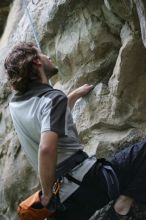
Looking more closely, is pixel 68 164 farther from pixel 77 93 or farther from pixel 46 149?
pixel 77 93

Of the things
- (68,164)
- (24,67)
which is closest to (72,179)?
(68,164)

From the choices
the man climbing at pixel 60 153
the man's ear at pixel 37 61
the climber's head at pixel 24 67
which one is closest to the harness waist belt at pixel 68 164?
the man climbing at pixel 60 153

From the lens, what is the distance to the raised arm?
5012 mm

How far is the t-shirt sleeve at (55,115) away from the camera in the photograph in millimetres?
3818

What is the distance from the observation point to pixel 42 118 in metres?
3.90

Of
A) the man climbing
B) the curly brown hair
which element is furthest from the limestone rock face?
the curly brown hair

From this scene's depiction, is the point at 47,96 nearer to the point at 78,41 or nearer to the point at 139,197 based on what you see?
the point at 139,197

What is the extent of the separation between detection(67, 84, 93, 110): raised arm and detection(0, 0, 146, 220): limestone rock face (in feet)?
0.22

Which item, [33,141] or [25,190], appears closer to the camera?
[33,141]

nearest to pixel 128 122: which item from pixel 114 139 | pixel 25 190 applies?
pixel 114 139

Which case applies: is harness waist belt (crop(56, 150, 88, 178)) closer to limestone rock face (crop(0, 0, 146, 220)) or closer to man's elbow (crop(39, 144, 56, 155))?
man's elbow (crop(39, 144, 56, 155))

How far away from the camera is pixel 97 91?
5211mm

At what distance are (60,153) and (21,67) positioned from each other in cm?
79

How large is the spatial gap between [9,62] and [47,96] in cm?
48
